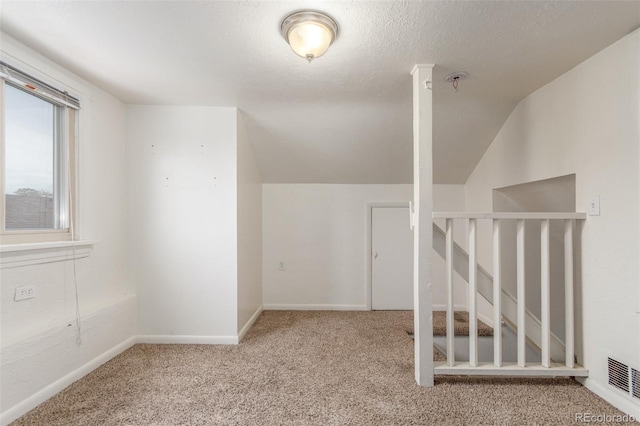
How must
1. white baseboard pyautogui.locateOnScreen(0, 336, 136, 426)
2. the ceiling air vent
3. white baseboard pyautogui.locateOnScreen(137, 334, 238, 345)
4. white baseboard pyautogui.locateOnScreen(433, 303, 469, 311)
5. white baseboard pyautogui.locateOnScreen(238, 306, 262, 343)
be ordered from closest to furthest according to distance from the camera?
white baseboard pyautogui.locateOnScreen(0, 336, 136, 426) → the ceiling air vent → white baseboard pyautogui.locateOnScreen(137, 334, 238, 345) → white baseboard pyautogui.locateOnScreen(238, 306, 262, 343) → white baseboard pyautogui.locateOnScreen(433, 303, 469, 311)

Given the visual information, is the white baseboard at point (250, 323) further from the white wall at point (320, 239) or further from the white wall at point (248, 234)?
the white wall at point (320, 239)

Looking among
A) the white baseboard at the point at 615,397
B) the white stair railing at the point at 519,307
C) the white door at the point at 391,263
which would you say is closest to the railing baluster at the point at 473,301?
the white stair railing at the point at 519,307

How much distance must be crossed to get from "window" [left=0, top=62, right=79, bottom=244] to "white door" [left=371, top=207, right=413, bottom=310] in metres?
3.08

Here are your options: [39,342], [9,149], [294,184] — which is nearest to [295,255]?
[294,184]

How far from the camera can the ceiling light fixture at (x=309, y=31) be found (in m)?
1.54

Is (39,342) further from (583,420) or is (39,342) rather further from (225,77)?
(583,420)

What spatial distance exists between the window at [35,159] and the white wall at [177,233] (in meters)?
0.56

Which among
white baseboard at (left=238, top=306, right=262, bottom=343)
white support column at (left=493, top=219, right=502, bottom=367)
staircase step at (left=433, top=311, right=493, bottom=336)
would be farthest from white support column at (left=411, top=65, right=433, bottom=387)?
white baseboard at (left=238, top=306, right=262, bottom=343)

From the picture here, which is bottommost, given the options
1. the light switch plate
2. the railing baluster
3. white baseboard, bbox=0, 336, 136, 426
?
white baseboard, bbox=0, 336, 136, 426

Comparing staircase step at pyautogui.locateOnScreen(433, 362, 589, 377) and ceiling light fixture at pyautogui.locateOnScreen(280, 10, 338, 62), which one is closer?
ceiling light fixture at pyautogui.locateOnScreen(280, 10, 338, 62)

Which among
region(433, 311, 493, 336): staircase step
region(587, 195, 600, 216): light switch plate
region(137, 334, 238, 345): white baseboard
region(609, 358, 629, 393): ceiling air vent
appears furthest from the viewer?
region(433, 311, 493, 336): staircase step

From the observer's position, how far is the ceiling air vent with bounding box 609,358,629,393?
175cm

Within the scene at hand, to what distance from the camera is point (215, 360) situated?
2375 mm

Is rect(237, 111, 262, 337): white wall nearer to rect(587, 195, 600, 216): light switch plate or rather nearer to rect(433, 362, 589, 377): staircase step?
rect(433, 362, 589, 377): staircase step
